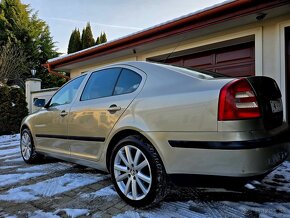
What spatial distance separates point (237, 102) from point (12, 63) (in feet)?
67.3

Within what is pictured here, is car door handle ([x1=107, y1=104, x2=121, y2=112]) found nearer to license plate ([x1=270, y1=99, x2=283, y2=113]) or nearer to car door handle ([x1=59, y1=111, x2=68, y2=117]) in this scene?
car door handle ([x1=59, y1=111, x2=68, y2=117])

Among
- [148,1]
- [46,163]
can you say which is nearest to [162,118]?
[46,163]

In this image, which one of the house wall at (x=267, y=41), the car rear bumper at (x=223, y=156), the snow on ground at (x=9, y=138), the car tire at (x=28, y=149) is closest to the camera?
the car rear bumper at (x=223, y=156)

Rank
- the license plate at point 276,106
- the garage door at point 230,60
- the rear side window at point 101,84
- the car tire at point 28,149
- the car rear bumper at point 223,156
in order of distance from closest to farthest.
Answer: the car rear bumper at point 223,156
the license plate at point 276,106
the rear side window at point 101,84
the car tire at point 28,149
the garage door at point 230,60

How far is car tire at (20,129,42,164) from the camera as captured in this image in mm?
4473

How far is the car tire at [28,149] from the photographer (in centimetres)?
447

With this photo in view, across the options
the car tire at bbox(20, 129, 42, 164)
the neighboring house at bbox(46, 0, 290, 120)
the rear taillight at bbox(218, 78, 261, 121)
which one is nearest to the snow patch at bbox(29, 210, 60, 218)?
the rear taillight at bbox(218, 78, 261, 121)

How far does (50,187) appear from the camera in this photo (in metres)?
3.26

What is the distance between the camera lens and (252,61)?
5457 millimetres

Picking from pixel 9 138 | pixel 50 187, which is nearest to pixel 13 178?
pixel 50 187

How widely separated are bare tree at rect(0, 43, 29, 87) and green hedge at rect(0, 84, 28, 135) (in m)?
10.4

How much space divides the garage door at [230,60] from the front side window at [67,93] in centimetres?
344

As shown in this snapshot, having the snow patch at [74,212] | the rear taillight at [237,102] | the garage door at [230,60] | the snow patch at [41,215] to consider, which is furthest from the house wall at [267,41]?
the snow patch at [41,215]

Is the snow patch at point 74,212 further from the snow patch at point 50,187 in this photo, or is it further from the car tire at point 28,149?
the car tire at point 28,149
